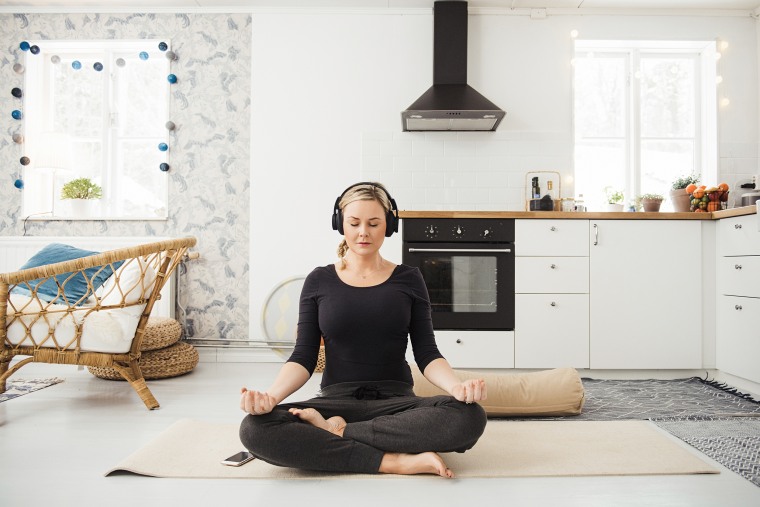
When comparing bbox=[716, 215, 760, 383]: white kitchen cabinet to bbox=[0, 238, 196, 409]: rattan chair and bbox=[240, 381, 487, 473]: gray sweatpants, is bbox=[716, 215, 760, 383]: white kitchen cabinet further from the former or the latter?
bbox=[0, 238, 196, 409]: rattan chair

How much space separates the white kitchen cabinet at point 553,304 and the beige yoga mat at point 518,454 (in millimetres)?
977

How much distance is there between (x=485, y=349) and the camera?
314 centimetres

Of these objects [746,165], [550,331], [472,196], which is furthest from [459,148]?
[746,165]

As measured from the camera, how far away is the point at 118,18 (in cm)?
390

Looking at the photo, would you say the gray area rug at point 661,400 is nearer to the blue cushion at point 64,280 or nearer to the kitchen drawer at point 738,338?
the kitchen drawer at point 738,338

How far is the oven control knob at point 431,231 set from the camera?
3182mm

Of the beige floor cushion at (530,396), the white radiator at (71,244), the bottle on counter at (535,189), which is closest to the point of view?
the beige floor cushion at (530,396)

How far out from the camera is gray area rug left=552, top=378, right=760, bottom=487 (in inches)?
72.4

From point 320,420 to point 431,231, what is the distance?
1820 millimetres

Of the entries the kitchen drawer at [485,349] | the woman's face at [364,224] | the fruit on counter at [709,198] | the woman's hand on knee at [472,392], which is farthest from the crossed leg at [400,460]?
the fruit on counter at [709,198]

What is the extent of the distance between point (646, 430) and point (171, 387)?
93.3 inches

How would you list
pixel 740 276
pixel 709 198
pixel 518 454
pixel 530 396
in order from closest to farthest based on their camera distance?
pixel 518 454
pixel 530 396
pixel 740 276
pixel 709 198

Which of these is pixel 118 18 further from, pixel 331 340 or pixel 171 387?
pixel 331 340

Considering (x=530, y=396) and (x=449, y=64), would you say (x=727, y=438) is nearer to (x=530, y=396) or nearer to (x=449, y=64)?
(x=530, y=396)
